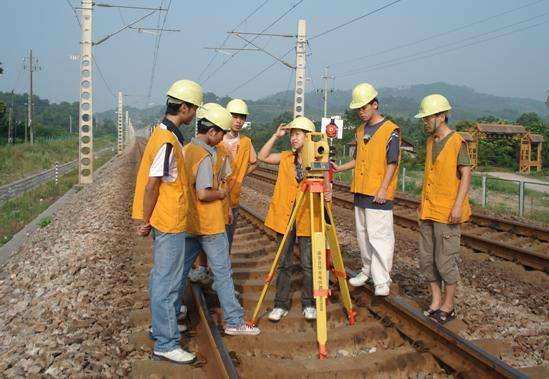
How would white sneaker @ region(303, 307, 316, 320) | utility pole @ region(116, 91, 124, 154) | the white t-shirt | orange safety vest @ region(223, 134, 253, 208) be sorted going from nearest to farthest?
the white t-shirt < white sneaker @ region(303, 307, 316, 320) < orange safety vest @ region(223, 134, 253, 208) < utility pole @ region(116, 91, 124, 154)

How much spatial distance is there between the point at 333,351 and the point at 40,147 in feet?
161

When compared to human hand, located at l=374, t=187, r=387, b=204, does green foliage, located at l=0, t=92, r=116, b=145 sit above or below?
above

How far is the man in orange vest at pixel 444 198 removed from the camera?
16.4ft

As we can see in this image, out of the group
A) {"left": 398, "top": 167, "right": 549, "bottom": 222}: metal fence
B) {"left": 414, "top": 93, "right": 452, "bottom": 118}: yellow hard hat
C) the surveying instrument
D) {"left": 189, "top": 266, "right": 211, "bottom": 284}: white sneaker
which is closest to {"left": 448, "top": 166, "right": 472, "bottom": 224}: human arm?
{"left": 414, "top": 93, "right": 452, "bottom": 118}: yellow hard hat

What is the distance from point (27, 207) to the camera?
58.0ft

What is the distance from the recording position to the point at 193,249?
16.0 feet

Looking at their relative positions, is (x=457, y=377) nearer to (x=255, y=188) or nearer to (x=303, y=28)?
(x=255, y=188)

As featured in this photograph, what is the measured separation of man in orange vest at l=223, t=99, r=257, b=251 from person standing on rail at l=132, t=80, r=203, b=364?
1.40m

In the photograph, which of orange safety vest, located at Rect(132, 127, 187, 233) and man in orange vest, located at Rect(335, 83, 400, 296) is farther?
man in orange vest, located at Rect(335, 83, 400, 296)

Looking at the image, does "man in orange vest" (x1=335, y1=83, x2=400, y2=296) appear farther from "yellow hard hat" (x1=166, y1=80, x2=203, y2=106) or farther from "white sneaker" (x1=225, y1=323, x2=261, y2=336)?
"yellow hard hat" (x1=166, y1=80, x2=203, y2=106)

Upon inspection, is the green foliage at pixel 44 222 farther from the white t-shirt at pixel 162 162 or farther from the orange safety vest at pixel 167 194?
the white t-shirt at pixel 162 162

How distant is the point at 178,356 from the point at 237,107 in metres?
2.60

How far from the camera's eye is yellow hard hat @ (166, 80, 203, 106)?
4.24 meters

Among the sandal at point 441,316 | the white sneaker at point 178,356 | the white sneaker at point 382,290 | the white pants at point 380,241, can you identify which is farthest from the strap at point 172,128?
the sandal at point 441,316
